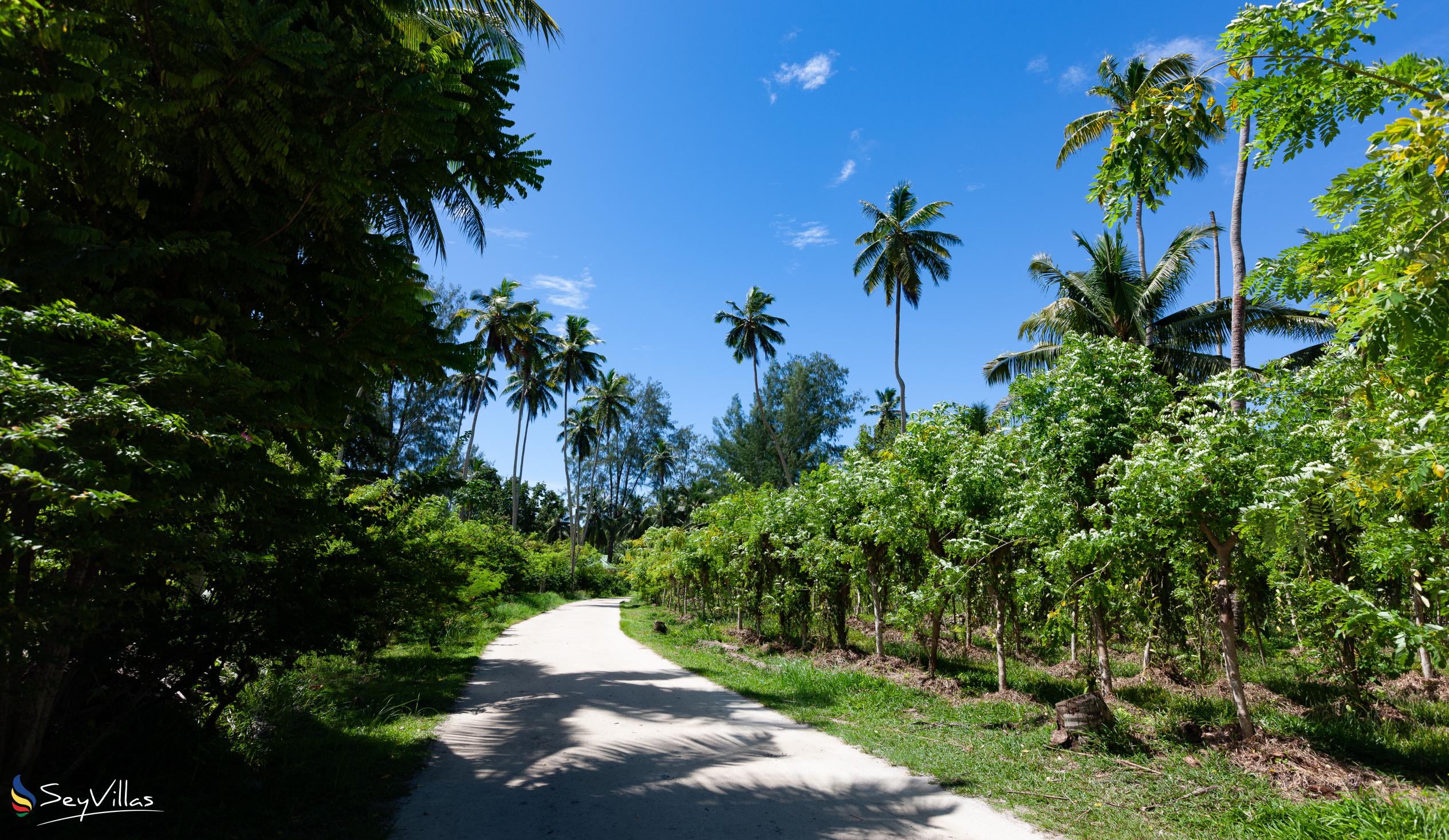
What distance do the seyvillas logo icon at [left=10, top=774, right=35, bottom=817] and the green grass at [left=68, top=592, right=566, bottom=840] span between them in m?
0.20

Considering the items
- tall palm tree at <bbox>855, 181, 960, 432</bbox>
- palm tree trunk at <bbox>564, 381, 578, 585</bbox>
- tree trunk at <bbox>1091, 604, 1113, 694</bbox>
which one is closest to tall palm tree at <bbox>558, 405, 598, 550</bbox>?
palm tree trunk at <bbox>564, 381, 578, 585</bbox>

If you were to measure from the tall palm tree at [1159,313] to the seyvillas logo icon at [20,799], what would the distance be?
65.5 feet

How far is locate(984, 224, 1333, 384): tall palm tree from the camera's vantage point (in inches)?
680

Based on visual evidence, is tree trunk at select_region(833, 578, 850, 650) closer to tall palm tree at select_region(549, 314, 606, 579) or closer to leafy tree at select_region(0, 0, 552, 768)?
leafy tree at select_region(0, 0, 552, 768)

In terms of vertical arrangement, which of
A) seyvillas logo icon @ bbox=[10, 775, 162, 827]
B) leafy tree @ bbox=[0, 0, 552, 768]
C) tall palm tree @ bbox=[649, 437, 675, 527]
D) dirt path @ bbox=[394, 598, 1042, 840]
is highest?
tall palm tree @ bbox=[649, 437, 675, 527]

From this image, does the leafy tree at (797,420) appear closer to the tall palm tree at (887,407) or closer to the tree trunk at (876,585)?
the tall palm tree at (887,407)

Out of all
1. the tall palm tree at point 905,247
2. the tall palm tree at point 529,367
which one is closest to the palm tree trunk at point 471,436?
the tall palm tree at point 529,367

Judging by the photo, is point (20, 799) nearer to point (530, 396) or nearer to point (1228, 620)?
point (1228, 620)

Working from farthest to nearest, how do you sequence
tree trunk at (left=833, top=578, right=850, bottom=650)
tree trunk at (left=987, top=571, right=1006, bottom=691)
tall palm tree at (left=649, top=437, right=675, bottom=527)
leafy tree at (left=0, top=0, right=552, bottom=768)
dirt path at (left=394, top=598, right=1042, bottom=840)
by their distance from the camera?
tall palm tree at (left=649, top=437, right=675, bottom=527), tree trunk at (left=833, top=578, right=850, bottom=650), tree trunk at (left=987, top=571, right=1006, bottom=691), dirt path at (left=394, top=598, right=1042, bottom=840), leafy tree at (left=0, top=0, right=552, bottom=768)

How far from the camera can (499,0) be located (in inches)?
400

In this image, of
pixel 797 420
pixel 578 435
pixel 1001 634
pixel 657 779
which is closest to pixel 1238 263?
pixel 1001 634

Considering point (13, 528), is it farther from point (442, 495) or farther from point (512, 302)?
point (512, 302)

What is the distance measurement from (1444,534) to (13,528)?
815cm

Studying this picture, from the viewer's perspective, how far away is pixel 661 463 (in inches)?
2088
